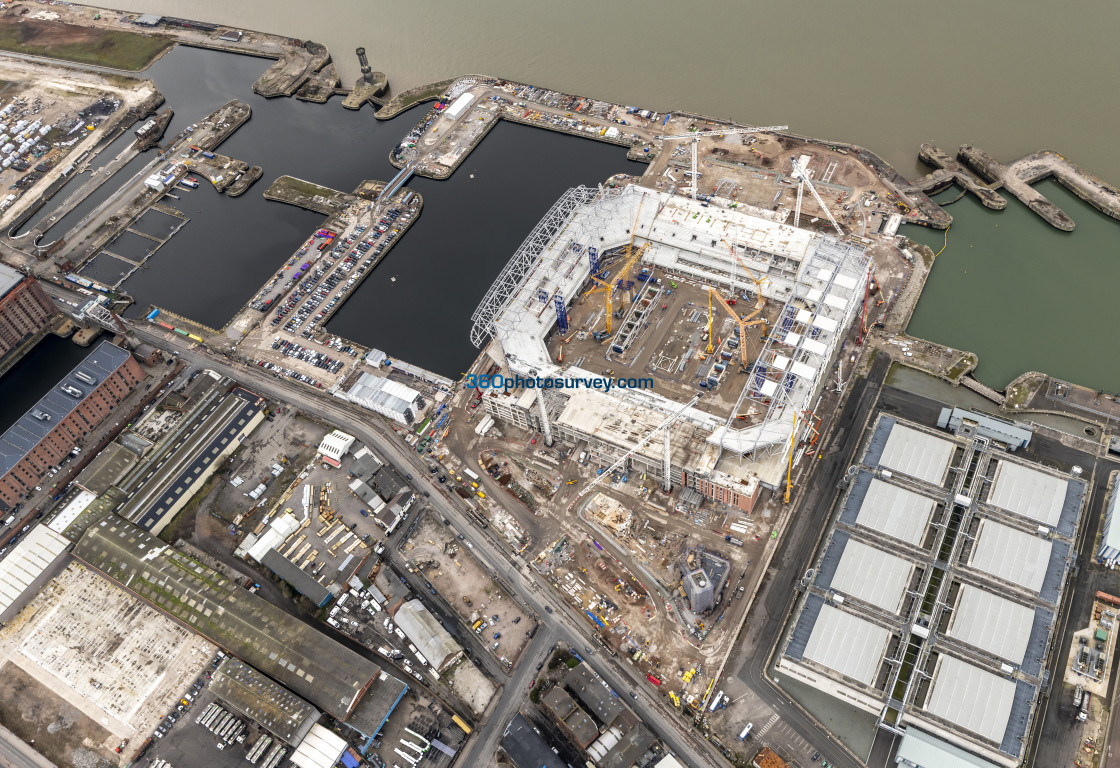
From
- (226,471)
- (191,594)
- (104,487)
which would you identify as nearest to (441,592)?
(191,594)

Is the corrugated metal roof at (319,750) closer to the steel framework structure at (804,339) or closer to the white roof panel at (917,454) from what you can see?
the steel framework structure at (804,339)

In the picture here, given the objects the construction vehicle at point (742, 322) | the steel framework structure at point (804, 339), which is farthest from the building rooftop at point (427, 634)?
the construction vehicle at point (742, 322)

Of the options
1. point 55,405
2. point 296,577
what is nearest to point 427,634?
point 296,577

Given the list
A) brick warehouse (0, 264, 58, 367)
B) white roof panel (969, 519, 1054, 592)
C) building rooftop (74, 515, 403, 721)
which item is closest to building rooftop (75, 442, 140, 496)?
building rooftop (74, 515, 403, 721)

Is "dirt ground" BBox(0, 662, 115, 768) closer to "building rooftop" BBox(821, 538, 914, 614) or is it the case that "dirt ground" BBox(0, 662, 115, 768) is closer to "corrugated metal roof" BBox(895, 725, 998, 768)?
"building rooftop" BBox(821, 538, 914, 614)

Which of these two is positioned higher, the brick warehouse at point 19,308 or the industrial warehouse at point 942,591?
the industrial warehouse at point 942,591

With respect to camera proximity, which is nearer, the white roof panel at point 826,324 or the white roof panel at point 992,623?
the white roof panel at point 992,623
